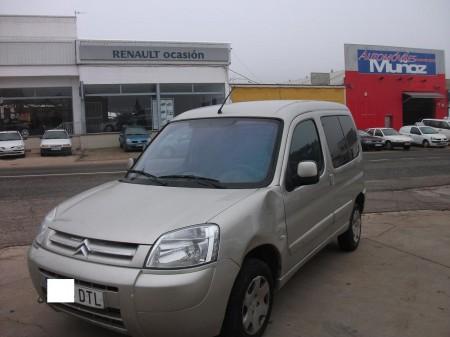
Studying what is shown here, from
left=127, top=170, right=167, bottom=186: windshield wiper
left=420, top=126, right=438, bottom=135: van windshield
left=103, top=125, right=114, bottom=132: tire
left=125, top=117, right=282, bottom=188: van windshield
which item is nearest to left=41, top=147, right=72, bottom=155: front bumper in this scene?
left=103, top=125, right=114, bottom=132: tire

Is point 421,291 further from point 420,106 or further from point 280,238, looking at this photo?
point 420,106

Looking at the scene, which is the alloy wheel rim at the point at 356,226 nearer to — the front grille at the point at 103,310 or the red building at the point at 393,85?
the front grille at the point at 103,310

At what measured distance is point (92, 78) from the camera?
31594mm

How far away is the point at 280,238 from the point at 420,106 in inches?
1692

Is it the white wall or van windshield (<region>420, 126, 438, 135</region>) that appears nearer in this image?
van windshield (<region>420, 126, 438, 135</region>)

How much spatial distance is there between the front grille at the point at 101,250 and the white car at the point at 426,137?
31254mm

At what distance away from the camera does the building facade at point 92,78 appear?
31.4 meters

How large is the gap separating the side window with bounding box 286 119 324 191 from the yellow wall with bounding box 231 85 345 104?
28.7 metres

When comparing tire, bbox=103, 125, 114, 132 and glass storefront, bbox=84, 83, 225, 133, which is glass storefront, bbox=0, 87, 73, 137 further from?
tire, bbox=103, 125, 114, 132

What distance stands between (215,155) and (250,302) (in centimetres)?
128

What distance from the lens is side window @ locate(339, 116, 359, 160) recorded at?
18.4 feet

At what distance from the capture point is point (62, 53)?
31.5m

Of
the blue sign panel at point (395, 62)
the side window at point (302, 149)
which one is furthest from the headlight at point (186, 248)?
the blue sign panel at point (395, 62)

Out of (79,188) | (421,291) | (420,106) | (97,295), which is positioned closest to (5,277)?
(97,295)
